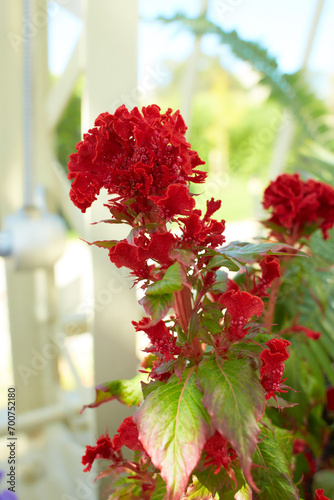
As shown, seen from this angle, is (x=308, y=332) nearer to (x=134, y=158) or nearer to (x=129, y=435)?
(x=129, y=435)

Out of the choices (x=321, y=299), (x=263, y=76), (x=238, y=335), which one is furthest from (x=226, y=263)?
(x=263, y=76)

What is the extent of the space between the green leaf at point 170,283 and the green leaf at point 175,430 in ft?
0.38

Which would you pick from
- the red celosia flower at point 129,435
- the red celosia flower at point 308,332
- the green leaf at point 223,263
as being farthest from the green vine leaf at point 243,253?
the red celosia flower at point 308,332

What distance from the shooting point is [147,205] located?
422 mm

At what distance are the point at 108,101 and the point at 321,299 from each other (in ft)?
1.90

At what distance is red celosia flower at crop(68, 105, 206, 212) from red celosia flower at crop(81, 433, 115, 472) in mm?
293

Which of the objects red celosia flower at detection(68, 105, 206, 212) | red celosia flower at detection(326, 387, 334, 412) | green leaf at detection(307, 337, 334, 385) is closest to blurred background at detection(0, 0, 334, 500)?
red celosia flower at detection(68, 105, 206, 212)

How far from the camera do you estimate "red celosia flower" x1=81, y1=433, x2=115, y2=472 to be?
483mm

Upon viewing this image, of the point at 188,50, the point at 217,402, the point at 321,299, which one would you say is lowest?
the point at 217,402

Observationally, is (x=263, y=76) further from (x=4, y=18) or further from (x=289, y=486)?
(x=289, y=486)

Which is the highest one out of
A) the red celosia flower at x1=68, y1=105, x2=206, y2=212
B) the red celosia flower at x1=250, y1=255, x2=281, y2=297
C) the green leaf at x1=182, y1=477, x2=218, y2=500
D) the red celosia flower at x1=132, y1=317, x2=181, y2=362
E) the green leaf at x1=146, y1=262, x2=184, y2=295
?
→ the red celosia flower at x1=68, y1=105, x2=206, y2=212

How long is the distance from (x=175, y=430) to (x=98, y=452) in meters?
0.17

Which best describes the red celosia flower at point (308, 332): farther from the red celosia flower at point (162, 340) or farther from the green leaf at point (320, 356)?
the red celosia flower at point (162, 340)

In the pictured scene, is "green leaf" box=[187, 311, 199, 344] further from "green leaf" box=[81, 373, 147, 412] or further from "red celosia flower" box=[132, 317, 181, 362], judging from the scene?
"green leaf" box=[81, 373, 147, 412]
